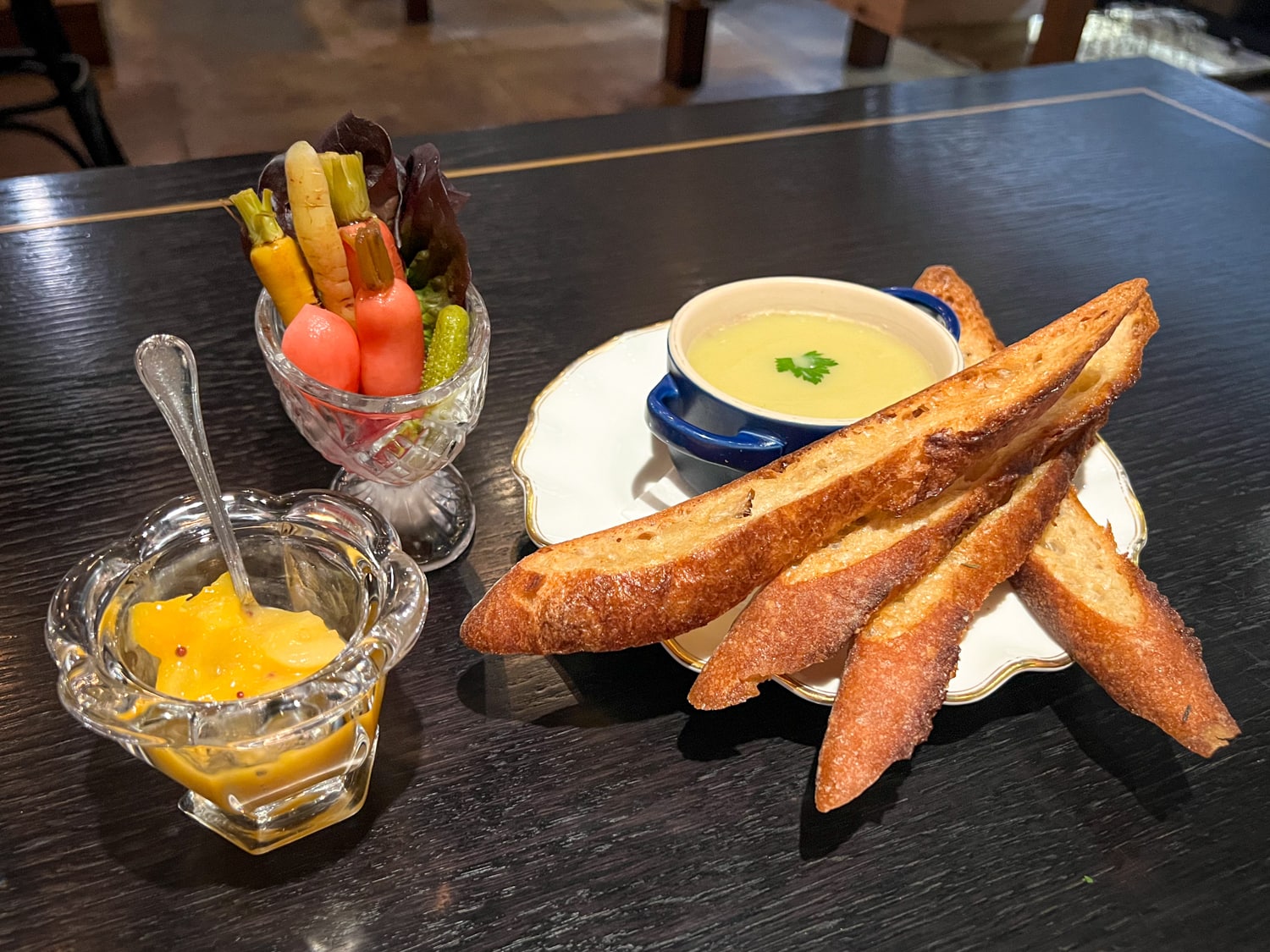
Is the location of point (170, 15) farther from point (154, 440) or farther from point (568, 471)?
point (568, 471)

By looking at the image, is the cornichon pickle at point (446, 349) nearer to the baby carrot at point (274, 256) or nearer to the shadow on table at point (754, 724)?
the baby carrot at point (274, 256)

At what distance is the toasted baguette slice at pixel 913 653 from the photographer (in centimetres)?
77

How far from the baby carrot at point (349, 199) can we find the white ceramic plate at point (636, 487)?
0.25m

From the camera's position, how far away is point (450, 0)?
5.13 metres

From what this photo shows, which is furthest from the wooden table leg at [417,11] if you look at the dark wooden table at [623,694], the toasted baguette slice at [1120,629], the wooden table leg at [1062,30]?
the toasted baguette slice at [1120,629]

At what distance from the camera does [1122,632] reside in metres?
0.85

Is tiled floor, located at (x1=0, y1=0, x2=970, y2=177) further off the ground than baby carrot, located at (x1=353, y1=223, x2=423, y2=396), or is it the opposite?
baby carrot, located at (x1=353, y1=223, x2=423, y2=396)

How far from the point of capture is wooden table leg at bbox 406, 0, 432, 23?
15.7 feet

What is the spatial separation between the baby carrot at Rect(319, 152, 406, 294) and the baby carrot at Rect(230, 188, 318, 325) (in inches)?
1.7

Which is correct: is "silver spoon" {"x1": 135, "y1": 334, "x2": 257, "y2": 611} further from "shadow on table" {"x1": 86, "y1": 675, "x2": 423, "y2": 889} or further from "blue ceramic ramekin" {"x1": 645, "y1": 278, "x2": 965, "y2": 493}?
"blue ceramic ramekin" {"x1": 645, "y1": 278, "x2": 965, "y2": 493}

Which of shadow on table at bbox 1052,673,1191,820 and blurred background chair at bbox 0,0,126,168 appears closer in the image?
A: shadow on table at bbox 1052,673,1191,820

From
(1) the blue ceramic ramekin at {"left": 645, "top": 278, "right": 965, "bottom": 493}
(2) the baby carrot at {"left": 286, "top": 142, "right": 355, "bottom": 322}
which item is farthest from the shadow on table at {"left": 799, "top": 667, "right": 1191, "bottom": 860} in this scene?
(2) the baby carrot at {"left": 286, "top": 142, "right": 355, "bottom": 322}

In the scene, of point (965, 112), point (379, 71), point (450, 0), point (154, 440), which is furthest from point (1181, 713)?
point (450, 0)

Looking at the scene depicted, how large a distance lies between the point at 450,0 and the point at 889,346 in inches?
188
